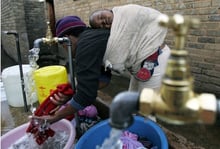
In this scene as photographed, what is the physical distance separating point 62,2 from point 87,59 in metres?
Answer: 5.57

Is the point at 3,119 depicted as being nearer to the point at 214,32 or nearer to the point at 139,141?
the point at 139,141

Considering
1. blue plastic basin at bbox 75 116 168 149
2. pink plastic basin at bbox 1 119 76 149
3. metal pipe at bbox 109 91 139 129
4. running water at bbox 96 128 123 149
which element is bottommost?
pink plastic basin at bbox 1 119 76 149

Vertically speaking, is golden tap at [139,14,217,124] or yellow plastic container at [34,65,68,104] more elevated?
golden tap at [139,14,217,124]

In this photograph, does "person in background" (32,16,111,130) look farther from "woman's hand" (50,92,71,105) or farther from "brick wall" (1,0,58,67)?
"brick wall" (1,0,58,67)

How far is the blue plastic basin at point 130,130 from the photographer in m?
1.41

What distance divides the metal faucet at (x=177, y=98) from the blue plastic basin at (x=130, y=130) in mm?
823

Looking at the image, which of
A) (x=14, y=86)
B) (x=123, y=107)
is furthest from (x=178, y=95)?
(x=14, y=86)

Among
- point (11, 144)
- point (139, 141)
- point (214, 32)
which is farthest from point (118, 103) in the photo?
point (214, 32)

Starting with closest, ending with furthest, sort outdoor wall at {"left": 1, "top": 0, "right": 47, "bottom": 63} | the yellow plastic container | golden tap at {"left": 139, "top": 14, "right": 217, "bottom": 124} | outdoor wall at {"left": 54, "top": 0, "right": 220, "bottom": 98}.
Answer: golden tap at {"left": 139, "top": 14, "right": 217, "bottom": 124}, the yellow plastic container, outdoor wall at {"left": 54, "top": 0, "right": 220, "bottom": 98}, outdoor wall at {"left": 1, "top": 0, "right": 47, "bottom": 63}

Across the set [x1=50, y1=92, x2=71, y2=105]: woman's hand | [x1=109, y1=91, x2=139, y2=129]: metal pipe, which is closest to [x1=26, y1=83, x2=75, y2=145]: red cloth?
[x1=50, y1=92, x2=71, y2=105]: woman's hand

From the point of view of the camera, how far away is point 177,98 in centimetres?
53

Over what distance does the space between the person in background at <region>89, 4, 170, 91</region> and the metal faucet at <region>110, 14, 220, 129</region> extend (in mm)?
833

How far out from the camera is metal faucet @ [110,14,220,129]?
0.49 meters

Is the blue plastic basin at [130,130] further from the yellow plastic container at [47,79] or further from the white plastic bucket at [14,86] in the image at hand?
the white plastic bucket at [14,86]
